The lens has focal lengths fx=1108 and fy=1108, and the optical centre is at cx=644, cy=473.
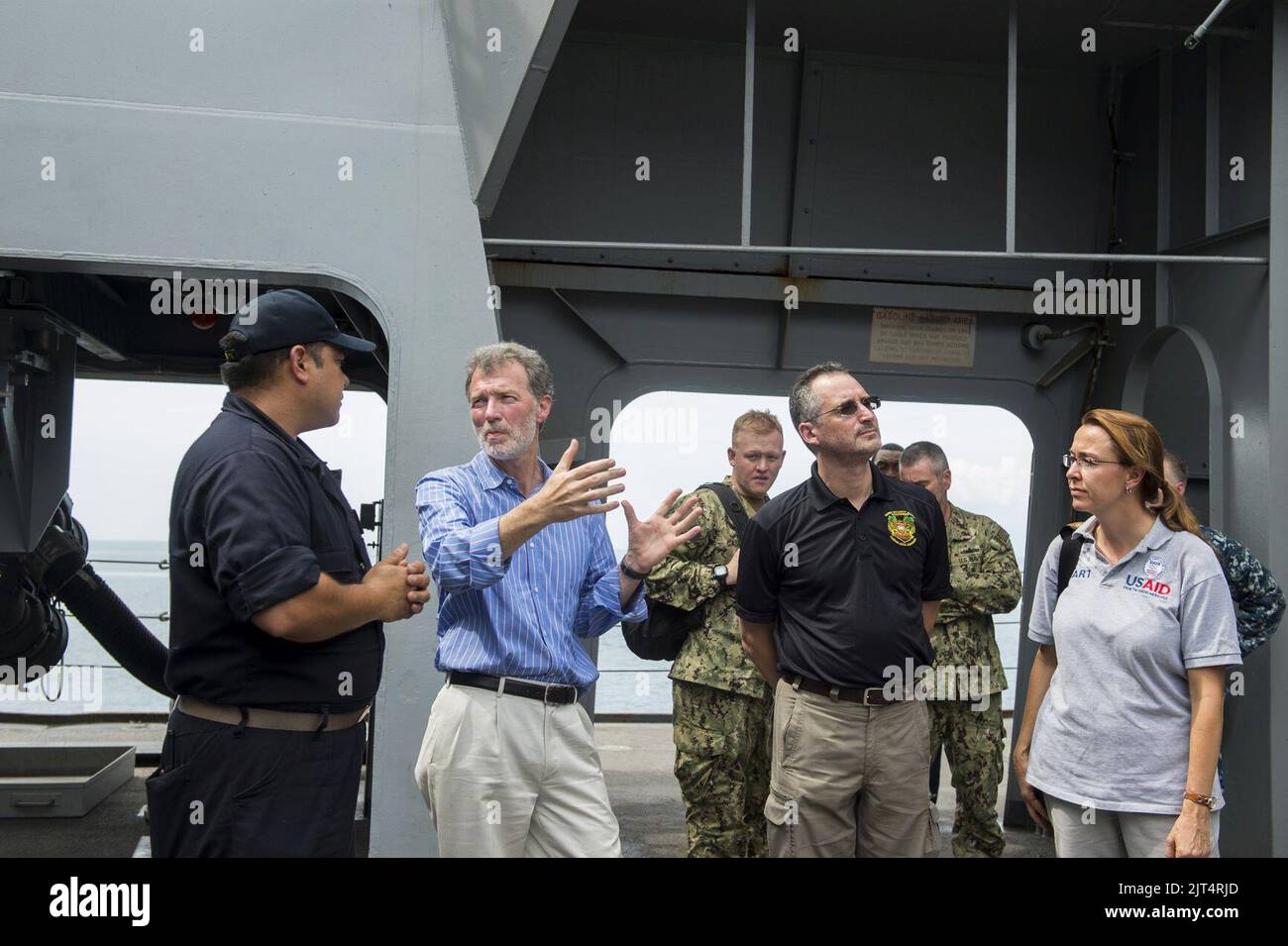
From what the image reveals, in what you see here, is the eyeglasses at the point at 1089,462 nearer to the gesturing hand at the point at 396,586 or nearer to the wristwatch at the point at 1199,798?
the wristwatch at the point at 1199,798

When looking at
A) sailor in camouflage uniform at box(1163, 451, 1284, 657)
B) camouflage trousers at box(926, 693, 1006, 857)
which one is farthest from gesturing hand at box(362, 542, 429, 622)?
camouflage trousers at box(926, 693, 1006, 857)

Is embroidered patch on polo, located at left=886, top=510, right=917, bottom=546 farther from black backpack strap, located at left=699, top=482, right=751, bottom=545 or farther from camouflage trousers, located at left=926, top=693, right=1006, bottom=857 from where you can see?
camouflage trousers, located at left=926, top=693, right=1006, bottom=857

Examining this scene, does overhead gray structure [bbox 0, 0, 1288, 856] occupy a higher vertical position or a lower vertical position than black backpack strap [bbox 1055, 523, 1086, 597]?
higher

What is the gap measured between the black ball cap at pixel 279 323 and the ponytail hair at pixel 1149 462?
213 centimetres

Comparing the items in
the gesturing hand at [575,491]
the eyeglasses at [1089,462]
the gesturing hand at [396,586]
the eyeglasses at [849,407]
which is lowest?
the gesturing hand at [396,586]

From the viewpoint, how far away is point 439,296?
3.84 metres

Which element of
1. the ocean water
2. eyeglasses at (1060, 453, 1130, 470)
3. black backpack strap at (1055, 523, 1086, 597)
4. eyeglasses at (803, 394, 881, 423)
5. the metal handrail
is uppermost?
the metal handrail

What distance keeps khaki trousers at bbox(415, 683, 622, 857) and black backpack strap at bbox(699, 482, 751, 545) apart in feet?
6.05

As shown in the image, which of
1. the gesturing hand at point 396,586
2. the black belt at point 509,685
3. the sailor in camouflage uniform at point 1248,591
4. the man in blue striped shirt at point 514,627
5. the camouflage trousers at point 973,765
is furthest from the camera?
the camouflage trousers at point 973,765

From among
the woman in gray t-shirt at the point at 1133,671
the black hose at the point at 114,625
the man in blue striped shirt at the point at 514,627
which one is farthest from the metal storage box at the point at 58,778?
the woman in gray t-shirt at the point at 1133,671

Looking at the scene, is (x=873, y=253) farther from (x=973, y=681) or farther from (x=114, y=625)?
(x=114, y=625)

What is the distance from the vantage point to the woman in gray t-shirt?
9.46ft

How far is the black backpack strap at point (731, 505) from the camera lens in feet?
15.0

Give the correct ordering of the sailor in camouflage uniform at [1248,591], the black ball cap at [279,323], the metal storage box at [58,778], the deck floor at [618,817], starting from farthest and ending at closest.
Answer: the metal storage box at [58,778]
the deck floor at [618,817]
the sailor in camouflage uniform at [1248,591]
the black ball cap at [279,323]
